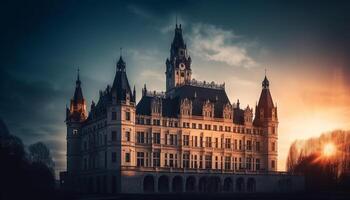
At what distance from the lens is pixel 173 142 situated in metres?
109

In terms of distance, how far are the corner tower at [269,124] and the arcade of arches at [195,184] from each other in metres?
9.63

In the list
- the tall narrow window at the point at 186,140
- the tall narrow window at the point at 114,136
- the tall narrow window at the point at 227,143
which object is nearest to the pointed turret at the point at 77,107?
the tall narrow window at the point at 114,136

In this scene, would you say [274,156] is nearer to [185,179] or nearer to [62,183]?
[185,179]

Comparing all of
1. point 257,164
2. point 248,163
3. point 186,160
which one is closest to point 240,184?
point 248,163

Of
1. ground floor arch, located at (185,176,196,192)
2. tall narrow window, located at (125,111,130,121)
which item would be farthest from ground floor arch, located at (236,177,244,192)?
tall narrow window, located at (125,111,130,121)

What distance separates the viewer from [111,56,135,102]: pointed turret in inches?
3964

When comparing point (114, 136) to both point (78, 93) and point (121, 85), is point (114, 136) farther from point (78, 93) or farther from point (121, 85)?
point (78, 93)

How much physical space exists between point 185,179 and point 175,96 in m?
22.3

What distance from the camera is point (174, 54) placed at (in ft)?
436

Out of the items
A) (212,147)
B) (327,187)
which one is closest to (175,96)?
(212,147)

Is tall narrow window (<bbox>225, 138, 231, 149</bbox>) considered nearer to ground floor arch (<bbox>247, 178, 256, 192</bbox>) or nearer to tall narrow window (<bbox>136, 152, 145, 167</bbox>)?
ground floor arch (<bbox>247, 178, 256, 192</bbox>)

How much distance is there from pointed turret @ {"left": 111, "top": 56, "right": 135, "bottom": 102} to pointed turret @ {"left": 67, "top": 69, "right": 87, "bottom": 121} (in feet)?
70.3

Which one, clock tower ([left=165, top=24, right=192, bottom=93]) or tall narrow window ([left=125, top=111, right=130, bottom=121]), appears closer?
tall narrow window ([left=125, top=111, right=130, bottom=121])

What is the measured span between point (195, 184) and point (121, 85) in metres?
24.9
